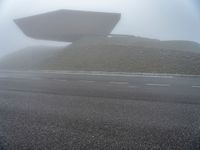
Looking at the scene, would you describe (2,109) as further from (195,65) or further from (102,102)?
(195,65)

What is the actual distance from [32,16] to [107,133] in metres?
44.4

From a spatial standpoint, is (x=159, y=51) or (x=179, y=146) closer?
(x=179, y=146)

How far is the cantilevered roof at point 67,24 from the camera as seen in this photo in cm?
4409

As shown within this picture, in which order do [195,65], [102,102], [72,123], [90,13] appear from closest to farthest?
[72,123] → [102,102] → [195,65] → [90,13]

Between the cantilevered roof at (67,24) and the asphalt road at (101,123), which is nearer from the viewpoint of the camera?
the asphalt road at (101,123)

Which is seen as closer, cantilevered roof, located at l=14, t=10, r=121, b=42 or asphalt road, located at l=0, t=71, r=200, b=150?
asphalt road, located at l=0, t=71, r=200, b=150

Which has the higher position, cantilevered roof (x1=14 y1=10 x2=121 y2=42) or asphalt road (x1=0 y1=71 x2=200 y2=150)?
asphalt road (x1=0 y1=71 x2=200 y2=150)

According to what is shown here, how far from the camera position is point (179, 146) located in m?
3.62

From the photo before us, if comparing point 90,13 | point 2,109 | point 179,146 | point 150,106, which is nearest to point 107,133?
point 179,146

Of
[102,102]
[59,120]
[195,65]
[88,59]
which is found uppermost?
[59,120]

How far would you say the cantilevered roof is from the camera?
4409 centimetres

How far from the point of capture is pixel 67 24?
44.9 m

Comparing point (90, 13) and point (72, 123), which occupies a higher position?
point (72, 123)

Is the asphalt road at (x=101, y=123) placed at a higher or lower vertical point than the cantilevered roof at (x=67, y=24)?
higher
